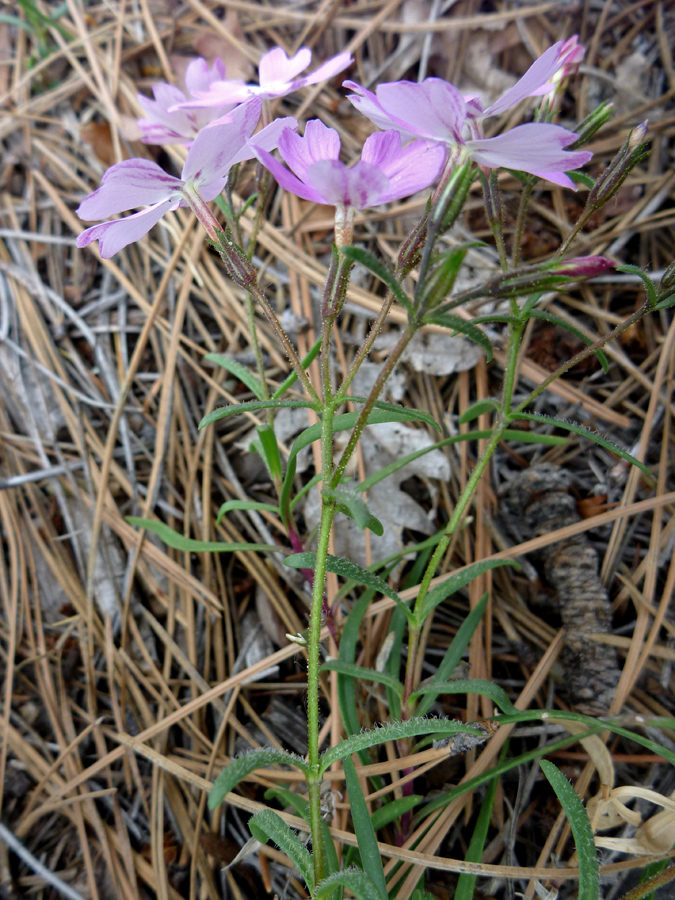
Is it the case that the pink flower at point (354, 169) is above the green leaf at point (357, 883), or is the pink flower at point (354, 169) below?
above

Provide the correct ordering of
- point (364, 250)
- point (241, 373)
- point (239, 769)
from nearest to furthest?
1. point (364, 250)
2. point (239, 769)
3. point (241, 373)

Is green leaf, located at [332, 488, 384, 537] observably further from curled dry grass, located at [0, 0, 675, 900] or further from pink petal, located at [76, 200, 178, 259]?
curled dry grass, located at [0, 0, 675, 900]

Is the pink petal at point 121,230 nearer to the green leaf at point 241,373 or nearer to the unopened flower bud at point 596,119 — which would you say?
the green leaf at point 241,373

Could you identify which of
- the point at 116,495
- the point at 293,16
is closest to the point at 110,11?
the point at 293,16

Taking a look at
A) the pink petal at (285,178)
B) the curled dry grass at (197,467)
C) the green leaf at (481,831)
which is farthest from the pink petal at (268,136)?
the green leaf at (481,831)

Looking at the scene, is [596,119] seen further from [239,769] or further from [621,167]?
[239,769]

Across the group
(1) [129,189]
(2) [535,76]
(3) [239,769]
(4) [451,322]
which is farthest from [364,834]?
(2) [535,76]

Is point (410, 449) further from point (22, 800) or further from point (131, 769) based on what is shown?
point (22, 800)
